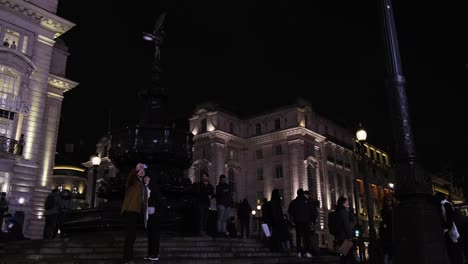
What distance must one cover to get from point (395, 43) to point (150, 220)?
6128mm

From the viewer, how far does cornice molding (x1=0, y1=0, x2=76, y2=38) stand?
26.3m

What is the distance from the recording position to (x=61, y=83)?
32781mm

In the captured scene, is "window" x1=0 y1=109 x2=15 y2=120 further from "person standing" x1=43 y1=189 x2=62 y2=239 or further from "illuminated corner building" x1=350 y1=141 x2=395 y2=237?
"illuminated corner building" x1=350 y1=141 x2=395 y2=237

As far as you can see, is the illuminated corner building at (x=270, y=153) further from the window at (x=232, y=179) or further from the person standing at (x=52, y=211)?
the person standing at (x=52, y=211)

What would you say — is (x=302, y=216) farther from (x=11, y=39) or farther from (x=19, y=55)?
(x=11, y=39)

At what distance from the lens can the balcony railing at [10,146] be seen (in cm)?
2417

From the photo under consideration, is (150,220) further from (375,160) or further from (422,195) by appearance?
(375,160)

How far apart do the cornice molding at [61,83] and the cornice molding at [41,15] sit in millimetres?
3523

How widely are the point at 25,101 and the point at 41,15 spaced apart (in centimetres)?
664

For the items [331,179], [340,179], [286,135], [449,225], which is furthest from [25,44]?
[340,179]

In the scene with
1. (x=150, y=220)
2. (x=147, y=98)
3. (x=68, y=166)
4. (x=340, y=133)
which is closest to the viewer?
(x=150, y=220)

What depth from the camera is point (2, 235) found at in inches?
546

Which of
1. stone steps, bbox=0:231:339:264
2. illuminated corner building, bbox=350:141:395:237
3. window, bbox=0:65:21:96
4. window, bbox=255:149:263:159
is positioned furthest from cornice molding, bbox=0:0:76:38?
illuminated corner building, bbox=350:141:395:237

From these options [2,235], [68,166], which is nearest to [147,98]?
[2,235]
